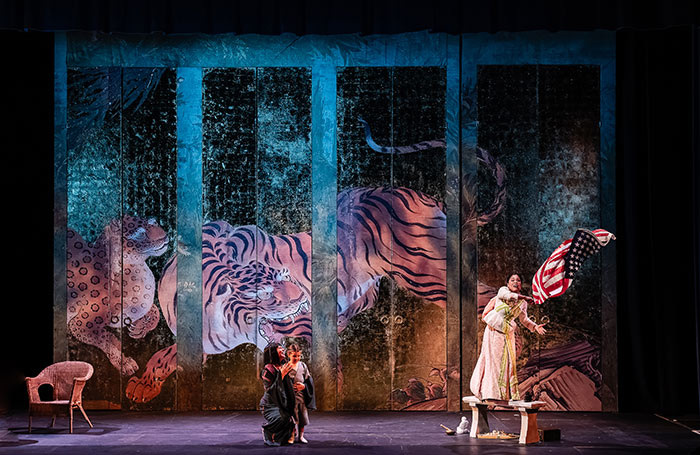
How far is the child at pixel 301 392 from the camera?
7586 millimetres

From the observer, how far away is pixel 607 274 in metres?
9.07

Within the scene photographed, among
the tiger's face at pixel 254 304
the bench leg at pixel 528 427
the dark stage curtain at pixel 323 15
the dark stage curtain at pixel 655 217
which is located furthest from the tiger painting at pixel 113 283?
the dark stage curtain at pixel 655 217

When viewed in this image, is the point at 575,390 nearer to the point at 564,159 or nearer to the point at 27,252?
the point at 564,159

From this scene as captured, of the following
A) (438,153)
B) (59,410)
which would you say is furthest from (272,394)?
(438,153)

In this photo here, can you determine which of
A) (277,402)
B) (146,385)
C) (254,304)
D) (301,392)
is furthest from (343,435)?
(146,385)

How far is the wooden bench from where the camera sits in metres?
7.37

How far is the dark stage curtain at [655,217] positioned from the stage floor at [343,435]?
539mm

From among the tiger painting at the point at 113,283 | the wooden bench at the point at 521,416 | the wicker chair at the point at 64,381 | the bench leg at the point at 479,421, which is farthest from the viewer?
the tiger painting at the point at 113,283

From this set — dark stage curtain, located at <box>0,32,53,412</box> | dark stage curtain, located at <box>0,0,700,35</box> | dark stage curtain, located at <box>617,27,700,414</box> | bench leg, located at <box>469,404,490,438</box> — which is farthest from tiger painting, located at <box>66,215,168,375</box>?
dark stage curtain, located at <box>617,27,700,414</box>

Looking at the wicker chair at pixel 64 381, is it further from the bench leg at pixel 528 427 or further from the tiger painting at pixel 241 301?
the bench leg at pixel 528 427

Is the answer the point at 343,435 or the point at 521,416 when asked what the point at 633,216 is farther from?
the point at 343,435

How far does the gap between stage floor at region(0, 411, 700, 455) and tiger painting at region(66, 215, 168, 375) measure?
84 centimetres

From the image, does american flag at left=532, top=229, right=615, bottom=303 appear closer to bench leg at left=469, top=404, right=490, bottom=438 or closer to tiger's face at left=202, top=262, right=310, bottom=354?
bench leg at left=469, top=404, right=490, bottom=438

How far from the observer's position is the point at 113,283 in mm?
9156
